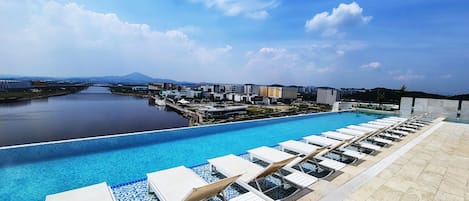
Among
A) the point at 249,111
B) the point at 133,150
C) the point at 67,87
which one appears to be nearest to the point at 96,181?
the point at 133,150

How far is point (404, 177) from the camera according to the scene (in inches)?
134

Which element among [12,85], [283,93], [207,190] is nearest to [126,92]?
[12,85]

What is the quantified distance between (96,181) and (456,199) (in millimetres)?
5048

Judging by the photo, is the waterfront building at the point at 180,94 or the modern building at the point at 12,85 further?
the waterfront building at the point at 180,94

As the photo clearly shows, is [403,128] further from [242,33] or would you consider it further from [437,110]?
[242,33]

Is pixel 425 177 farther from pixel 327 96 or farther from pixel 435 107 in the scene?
pixel 327 96

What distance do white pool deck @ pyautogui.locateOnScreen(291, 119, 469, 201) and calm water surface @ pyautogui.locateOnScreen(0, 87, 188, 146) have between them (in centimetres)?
4419

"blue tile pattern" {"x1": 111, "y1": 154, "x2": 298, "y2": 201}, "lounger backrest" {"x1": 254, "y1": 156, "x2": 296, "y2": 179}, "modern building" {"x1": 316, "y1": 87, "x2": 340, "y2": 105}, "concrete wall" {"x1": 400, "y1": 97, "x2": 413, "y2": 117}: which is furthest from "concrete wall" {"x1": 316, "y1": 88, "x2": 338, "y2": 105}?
"lounger backrest" {"x1": 254, "y1": 156, "x2": 296, "y2": 179}

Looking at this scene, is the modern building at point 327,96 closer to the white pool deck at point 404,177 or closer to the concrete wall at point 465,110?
the concrete wall at point 465,110

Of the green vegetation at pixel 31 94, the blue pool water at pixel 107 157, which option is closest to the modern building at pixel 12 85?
the green vegetation at pixel 31 94

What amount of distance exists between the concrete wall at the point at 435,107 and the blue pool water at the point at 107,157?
8827 mm

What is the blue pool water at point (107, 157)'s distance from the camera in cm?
348

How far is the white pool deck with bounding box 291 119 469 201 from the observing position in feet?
9.37

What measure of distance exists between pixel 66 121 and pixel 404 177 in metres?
59.1
